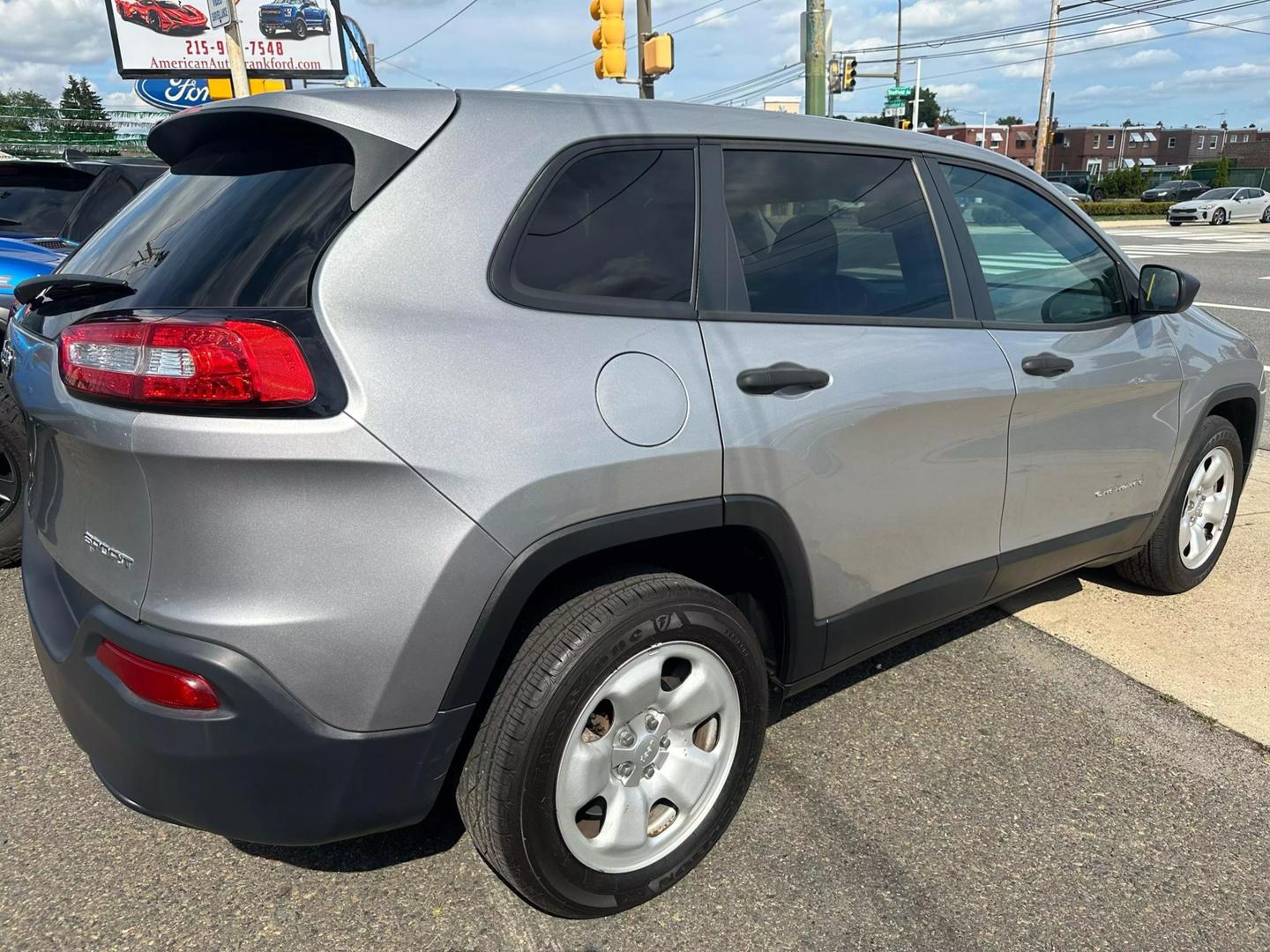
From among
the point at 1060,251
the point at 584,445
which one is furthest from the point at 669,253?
the point at 1060,251

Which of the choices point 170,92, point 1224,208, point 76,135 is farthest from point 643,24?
point 1224,208

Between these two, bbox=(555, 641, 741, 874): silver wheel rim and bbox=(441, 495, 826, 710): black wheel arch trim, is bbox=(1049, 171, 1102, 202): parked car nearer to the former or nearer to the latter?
bbox=(441, 495, 826, 710): black wheel arch trim

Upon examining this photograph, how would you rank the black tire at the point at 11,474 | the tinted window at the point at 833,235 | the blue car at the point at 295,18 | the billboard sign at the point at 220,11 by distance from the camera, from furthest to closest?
the blue car at the point at 295,18 → the billboard sign at the point at 220,11 → the black tire at the point at 11,474 → the tinted window at the point at 833,235

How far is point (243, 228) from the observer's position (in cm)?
199

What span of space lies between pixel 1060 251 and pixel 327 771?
9.22 ft

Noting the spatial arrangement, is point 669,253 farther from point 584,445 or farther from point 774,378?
point 584,445

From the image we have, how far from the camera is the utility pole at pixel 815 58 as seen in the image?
11.0 metres

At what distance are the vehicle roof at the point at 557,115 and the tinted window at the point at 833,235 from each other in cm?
8

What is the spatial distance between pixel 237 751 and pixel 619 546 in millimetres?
846

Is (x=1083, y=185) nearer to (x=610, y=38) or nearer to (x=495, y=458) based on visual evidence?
(x=610, y=38)

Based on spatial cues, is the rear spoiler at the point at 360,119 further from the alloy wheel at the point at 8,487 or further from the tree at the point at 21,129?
the tree at the point at 21,129

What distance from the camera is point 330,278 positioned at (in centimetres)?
182

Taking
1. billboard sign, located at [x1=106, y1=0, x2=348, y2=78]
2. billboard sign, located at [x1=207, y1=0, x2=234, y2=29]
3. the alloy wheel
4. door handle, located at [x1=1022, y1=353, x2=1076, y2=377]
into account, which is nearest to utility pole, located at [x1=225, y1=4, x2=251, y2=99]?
billboard sign, located at [x1=207, y1=0, x2=234, y2=29]

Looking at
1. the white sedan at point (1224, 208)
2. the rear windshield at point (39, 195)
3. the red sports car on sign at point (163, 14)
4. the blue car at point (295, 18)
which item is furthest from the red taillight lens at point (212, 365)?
the white sedan at point (1224, 208)
